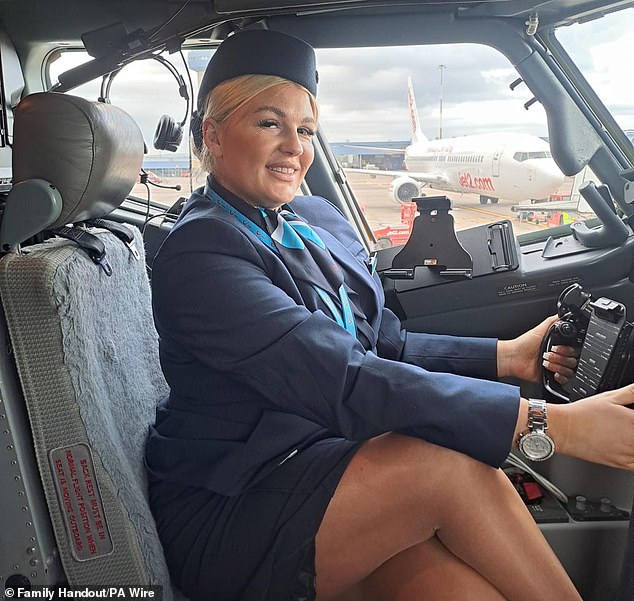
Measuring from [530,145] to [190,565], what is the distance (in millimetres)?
1601

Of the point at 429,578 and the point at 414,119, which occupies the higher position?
the point at 414,119

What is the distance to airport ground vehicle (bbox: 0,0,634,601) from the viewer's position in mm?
1425

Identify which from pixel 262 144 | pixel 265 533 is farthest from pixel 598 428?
pixel 262 144

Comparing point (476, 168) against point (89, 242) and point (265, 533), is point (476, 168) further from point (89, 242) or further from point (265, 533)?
point (265, 533)

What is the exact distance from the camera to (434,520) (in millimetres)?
1017

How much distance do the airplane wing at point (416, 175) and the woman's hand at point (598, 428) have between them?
1.47 meters

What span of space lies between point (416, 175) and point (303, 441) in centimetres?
157

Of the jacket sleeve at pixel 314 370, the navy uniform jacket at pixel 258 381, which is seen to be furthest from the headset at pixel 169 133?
the jacket sleeve at pixel 314 370

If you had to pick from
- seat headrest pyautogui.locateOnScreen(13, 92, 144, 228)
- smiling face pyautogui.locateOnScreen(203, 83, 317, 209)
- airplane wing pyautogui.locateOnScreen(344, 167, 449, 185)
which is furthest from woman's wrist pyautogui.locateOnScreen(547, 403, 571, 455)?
airplane wing pyautogui.locateOnScreen(344, 167, 449, 185)

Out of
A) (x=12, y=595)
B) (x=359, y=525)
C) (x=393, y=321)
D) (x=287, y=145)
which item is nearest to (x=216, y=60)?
(x=287, y=145)

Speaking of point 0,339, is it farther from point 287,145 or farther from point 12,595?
point 287,145

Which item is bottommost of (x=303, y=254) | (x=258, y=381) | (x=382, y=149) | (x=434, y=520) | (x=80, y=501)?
(x=434, y=520)

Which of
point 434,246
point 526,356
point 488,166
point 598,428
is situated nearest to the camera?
point 598,428

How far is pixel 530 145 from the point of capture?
78.8 inches
